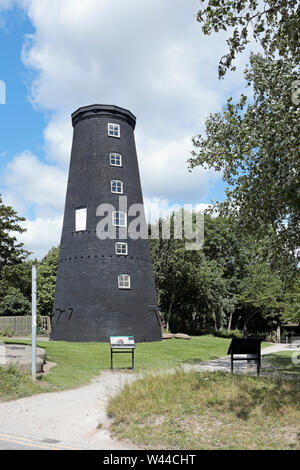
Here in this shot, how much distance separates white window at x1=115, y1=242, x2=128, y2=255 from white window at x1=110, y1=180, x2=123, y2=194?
3.88 m

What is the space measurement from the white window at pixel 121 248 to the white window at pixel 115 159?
604 cm

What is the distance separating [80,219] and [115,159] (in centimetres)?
523

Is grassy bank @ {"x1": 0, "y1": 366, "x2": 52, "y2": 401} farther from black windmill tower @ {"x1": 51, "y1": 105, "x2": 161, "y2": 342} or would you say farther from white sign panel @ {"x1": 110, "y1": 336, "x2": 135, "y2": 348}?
black windmill tower @ {"x1": 51, "y1": 105, "x2": 161, "y2": 342}

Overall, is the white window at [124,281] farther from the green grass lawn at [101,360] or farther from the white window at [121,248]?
the green grass lawn at [101,360]

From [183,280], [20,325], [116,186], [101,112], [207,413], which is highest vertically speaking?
[101,112]

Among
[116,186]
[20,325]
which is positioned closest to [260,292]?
[116,186]

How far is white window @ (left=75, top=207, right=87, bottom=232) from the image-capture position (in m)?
31.9

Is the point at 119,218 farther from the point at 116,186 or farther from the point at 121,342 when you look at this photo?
the point at 121,342

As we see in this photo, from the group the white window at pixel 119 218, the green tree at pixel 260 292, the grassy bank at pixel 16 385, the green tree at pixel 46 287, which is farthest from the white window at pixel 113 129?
the grassy bank at pixel 16 385

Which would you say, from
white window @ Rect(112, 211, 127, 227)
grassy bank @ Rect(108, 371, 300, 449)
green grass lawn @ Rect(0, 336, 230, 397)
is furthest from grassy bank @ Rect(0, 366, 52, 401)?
white window @ Rect(112, 211, 127, 227)

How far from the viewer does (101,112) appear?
3378 centimetres

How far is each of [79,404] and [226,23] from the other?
914cm

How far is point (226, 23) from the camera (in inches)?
367
